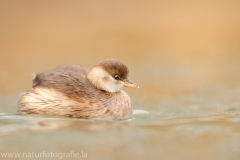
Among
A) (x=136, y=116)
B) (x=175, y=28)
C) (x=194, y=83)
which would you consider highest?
(x=175, y=28)

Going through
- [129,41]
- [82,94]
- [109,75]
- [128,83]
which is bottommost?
[82,94]

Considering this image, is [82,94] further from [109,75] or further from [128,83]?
[128,83]

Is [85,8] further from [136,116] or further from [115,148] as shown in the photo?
[115,148]

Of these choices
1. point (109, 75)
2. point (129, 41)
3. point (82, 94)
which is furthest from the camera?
point (129, 41)

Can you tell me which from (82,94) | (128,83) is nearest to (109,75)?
(128,83)

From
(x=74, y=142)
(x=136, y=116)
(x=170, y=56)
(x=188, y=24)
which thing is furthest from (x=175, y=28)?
(x=74, y=142)

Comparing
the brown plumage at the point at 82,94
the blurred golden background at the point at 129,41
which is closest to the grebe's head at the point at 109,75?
the brown plumage at the point at 82,94

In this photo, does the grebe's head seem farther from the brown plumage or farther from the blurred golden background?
the blurred golden background
